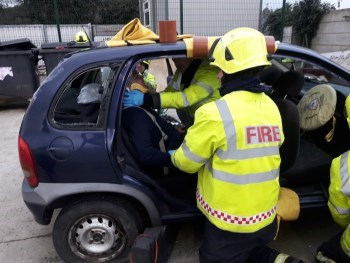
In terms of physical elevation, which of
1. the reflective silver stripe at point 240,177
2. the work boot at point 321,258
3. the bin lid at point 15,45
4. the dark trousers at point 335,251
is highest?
the bin lid at point 15,45

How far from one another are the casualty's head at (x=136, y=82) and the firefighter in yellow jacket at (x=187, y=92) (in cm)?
24

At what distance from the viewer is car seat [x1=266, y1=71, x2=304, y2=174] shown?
2.41 metres

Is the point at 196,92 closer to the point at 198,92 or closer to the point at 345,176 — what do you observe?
the point at 198,92

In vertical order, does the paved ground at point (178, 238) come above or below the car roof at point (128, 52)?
below

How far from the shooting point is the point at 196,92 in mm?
2623

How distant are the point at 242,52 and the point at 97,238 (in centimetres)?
164

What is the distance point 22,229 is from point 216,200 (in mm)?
2048

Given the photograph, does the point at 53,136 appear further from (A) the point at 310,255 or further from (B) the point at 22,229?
(A) the point at 310,255

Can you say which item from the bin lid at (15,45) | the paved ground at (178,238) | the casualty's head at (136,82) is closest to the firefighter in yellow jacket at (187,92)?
the casualty's head at (136,82)

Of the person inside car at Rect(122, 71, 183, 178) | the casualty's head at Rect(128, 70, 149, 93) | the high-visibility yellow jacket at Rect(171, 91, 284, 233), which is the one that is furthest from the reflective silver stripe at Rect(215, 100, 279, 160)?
the casualty's head at Rect(128, 70, 149, 93)

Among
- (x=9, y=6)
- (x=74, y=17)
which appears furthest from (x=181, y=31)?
(x=9, y=6)

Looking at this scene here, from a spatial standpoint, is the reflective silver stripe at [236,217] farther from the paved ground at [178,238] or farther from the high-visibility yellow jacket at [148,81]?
the high-visibility yellow jacket at [148,81]

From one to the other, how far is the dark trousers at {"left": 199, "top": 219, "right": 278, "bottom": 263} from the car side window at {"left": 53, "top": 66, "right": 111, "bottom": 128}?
41.7 inches

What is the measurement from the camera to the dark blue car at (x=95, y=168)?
2.21 metres
